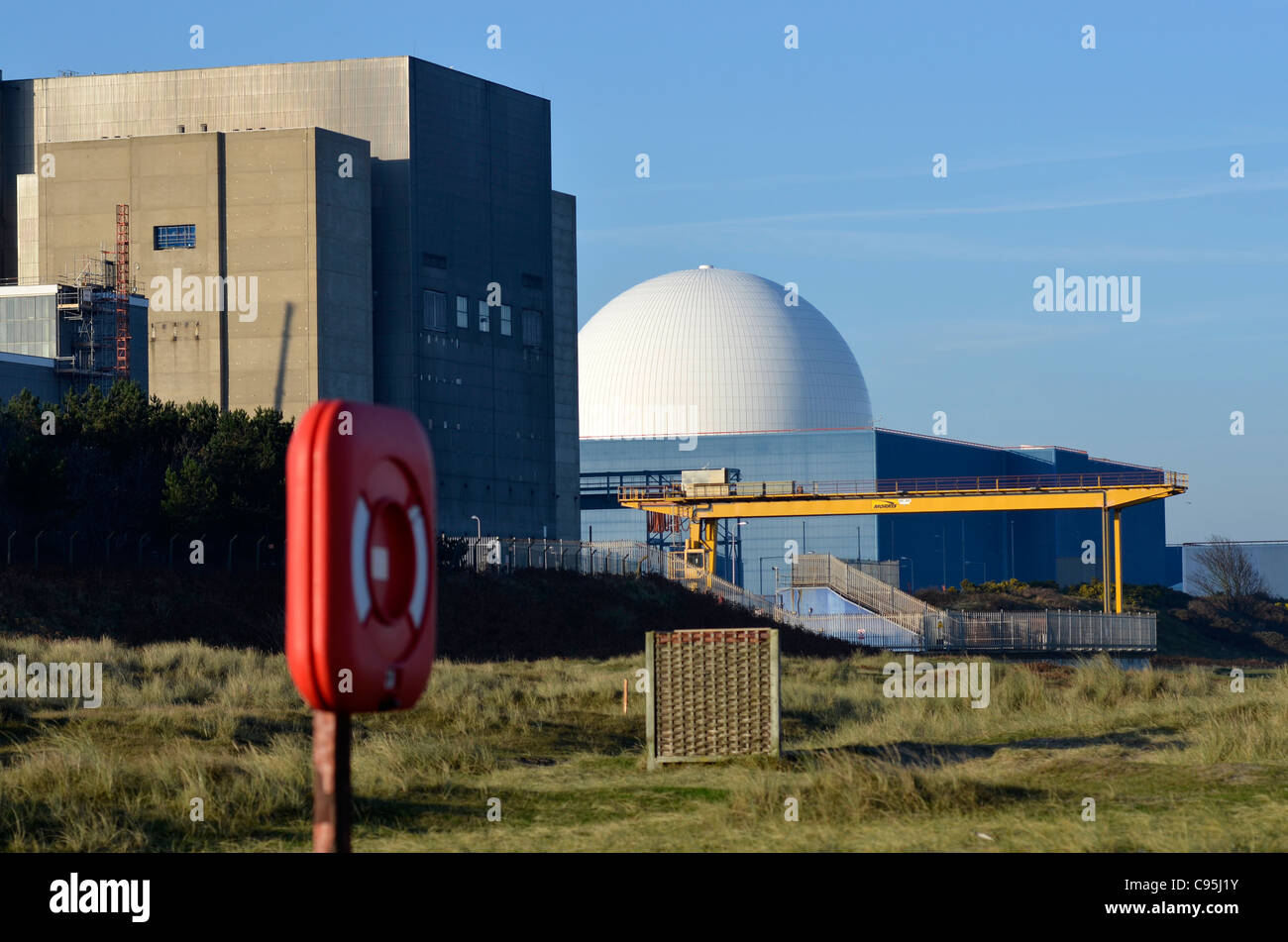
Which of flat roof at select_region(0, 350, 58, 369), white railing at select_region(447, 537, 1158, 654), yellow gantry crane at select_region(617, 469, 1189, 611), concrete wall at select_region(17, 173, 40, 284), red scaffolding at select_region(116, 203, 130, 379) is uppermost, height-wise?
concrete wall at select_region(17, 173, 40, 284)

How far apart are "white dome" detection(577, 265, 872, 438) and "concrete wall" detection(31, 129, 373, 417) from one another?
49.0m

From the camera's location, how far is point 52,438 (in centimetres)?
5684

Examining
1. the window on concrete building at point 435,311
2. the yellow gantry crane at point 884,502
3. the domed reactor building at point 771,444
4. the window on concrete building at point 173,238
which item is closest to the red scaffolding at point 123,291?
the window on concrete building at point 173,238

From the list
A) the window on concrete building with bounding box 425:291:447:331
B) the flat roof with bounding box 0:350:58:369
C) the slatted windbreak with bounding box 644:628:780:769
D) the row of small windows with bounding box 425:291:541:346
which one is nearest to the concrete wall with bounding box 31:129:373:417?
the window on concrete building with bounding box 425:291:447:331

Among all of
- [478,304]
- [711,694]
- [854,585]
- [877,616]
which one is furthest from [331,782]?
[478,304]

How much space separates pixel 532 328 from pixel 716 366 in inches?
1406

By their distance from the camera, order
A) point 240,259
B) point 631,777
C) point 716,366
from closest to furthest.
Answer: point 631,777 → point 240,259 → point 716,366

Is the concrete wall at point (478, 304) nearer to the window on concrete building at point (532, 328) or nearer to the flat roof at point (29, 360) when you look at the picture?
the window on concrete building at point (532, 328)

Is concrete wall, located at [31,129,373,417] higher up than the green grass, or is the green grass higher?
concrete wall, located at [31,129,373,417]

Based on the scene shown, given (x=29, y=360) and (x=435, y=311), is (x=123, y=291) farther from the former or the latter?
(x=435, y=311)

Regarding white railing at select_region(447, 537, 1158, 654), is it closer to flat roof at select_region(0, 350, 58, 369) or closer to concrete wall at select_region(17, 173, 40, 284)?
flat roof at select_region(0, 350, 58, 369)

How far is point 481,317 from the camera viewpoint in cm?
9412

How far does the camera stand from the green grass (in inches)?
551

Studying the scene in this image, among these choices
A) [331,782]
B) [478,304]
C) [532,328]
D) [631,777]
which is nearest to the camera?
[331,782]
